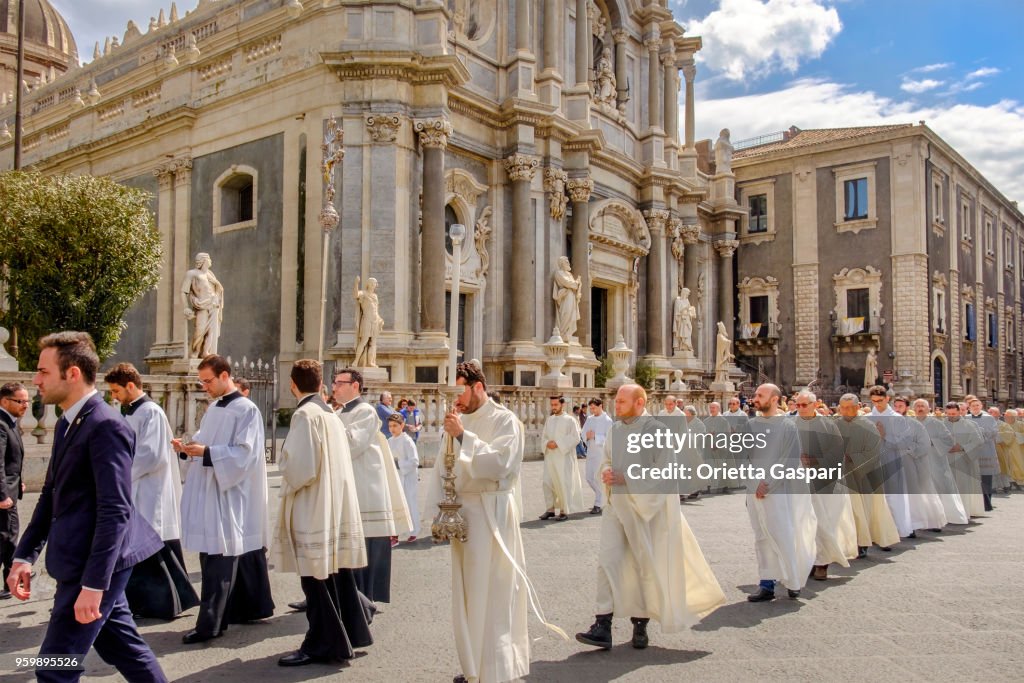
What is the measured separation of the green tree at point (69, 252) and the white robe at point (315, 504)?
14.0 meters

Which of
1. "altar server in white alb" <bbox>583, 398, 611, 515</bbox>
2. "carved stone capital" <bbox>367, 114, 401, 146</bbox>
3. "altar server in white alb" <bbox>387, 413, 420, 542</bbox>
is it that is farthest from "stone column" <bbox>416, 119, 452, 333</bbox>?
"altar server in white alb" <bbox>387, 413, 420, 542</bbox>

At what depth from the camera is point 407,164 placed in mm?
20609

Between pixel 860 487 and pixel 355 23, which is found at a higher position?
pixel 355 23

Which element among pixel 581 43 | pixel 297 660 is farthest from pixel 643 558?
pixel 581 43

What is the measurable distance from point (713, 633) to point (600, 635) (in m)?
1.01

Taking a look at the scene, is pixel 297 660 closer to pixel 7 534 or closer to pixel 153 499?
pixel 153 499

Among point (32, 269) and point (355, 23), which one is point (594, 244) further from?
point (32, 269)

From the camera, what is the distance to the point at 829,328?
38562 millimetres

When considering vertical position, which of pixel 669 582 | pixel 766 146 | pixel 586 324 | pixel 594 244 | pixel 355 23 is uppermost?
pixel 766 146

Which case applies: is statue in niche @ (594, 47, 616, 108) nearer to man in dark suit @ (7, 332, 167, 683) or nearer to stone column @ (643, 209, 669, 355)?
stone column @ (643, 209, 669, 355)

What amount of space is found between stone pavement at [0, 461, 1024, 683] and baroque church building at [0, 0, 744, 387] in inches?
501

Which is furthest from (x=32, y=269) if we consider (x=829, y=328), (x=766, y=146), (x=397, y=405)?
(x=766, y=146)

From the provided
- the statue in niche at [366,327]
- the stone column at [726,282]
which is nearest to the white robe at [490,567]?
the statue in niche at [366,327]

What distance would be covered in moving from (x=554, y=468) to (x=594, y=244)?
56.5 ft
